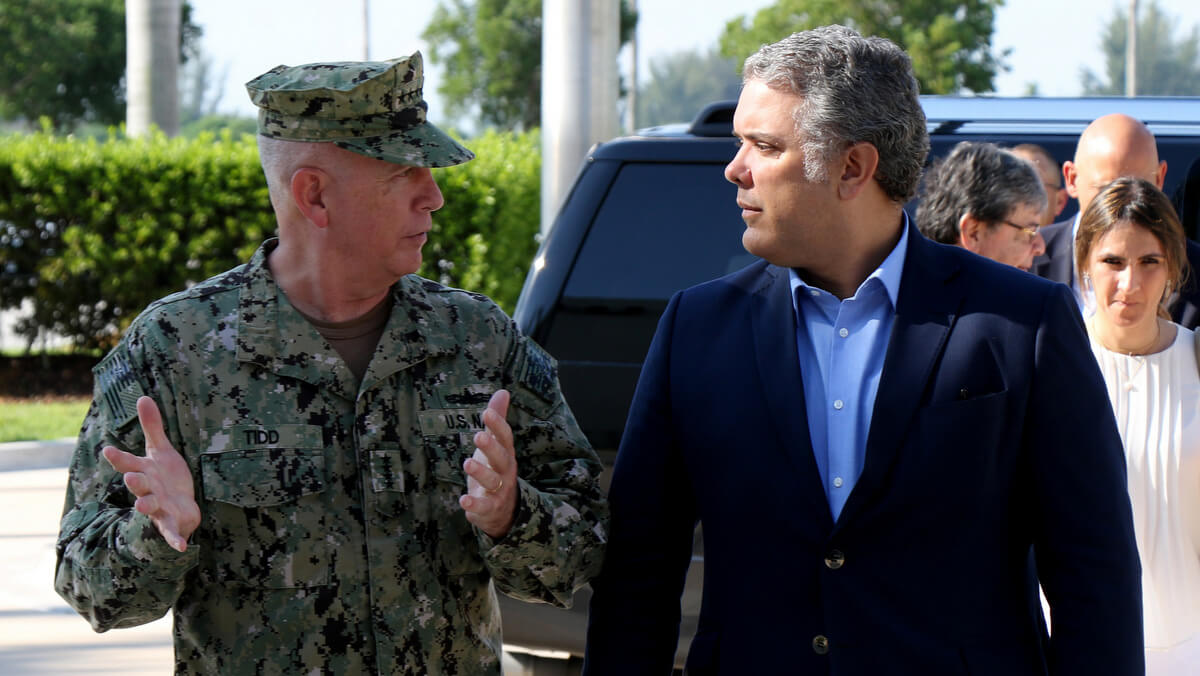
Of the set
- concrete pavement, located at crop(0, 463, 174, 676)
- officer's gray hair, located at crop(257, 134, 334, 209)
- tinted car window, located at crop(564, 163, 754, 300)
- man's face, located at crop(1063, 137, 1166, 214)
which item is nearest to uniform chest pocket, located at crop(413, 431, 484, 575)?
officer's gray hair, located at crop(257, 134, 334, 209)

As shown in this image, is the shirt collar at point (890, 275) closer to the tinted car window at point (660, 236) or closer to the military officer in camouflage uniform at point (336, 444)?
the military officer in camouflage uniform at point (336, 444)

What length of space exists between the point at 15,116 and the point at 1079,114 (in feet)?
141

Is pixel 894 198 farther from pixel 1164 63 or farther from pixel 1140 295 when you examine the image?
pixel 1164 63

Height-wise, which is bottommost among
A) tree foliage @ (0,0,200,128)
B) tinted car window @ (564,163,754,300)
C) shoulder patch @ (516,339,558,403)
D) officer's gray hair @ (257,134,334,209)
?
shoulder patch @ (516,339,558,403)

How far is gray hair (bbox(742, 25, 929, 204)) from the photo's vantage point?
78.6 inches

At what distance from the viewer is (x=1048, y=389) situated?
6.46 ft

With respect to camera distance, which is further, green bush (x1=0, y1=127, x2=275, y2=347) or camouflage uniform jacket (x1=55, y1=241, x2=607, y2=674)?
green bush (x1=0, y1=127, x2=275, y2=347)

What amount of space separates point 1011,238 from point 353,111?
2.08 meters

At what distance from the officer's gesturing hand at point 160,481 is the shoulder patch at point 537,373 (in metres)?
0.60

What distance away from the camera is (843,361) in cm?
206

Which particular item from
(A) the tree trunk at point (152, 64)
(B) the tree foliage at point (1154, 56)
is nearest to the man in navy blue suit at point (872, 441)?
(A) the tree trunk at point (152, 64)

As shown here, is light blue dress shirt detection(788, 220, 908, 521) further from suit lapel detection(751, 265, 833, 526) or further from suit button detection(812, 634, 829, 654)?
suit button detection(812, 634, 829, 654)

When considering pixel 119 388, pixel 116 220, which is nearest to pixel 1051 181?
pixel 119 388

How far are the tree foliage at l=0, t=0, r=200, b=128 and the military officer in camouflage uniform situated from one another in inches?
1564
